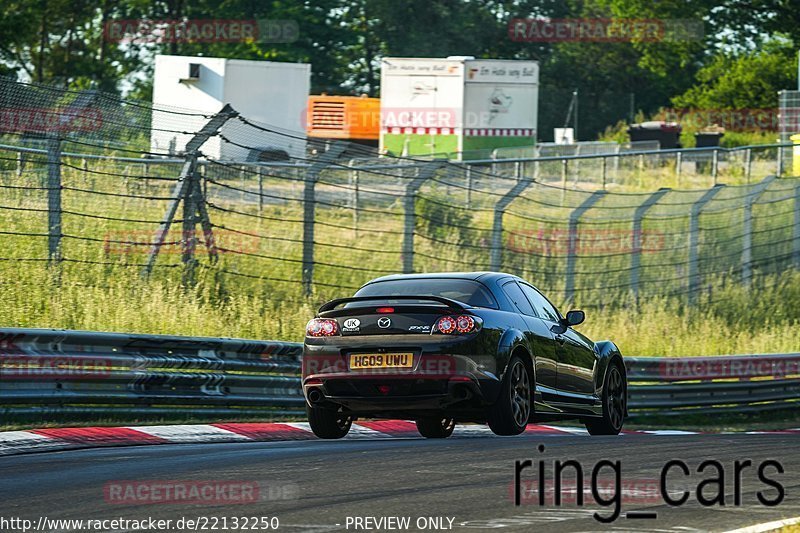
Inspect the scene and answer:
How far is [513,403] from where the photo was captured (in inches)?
446

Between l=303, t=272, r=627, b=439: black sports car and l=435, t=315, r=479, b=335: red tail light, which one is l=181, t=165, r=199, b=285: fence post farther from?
l=435, t=315, r=479, b=335: red tail light

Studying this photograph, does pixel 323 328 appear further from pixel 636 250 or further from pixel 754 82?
pixel 754 82

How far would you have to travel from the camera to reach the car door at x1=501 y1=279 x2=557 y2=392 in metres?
11.9

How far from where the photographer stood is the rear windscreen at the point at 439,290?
→ 1151cm

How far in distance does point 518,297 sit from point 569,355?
32.4 inches

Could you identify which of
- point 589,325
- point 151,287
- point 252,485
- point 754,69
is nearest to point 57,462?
point 252,485

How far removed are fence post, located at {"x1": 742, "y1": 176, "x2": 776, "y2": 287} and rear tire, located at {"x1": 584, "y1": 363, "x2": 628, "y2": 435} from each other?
33.6 ft

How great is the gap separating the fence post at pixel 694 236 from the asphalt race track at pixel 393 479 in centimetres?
1096

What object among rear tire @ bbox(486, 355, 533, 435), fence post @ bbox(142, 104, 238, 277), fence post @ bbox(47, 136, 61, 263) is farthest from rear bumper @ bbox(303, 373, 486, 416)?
fence post @ bbox(142, 104, 238, 277)

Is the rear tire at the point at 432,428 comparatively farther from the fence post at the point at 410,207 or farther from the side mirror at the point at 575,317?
the fence post at the point at 410,207

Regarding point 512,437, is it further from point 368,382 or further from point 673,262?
point 673,262

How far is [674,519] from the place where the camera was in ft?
24.6

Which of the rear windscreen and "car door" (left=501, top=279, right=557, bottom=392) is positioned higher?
the rear windscreen

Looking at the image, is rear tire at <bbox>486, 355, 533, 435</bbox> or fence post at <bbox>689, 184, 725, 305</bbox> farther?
fence post at <bbox>689, 184, 725, 305</bbox>
